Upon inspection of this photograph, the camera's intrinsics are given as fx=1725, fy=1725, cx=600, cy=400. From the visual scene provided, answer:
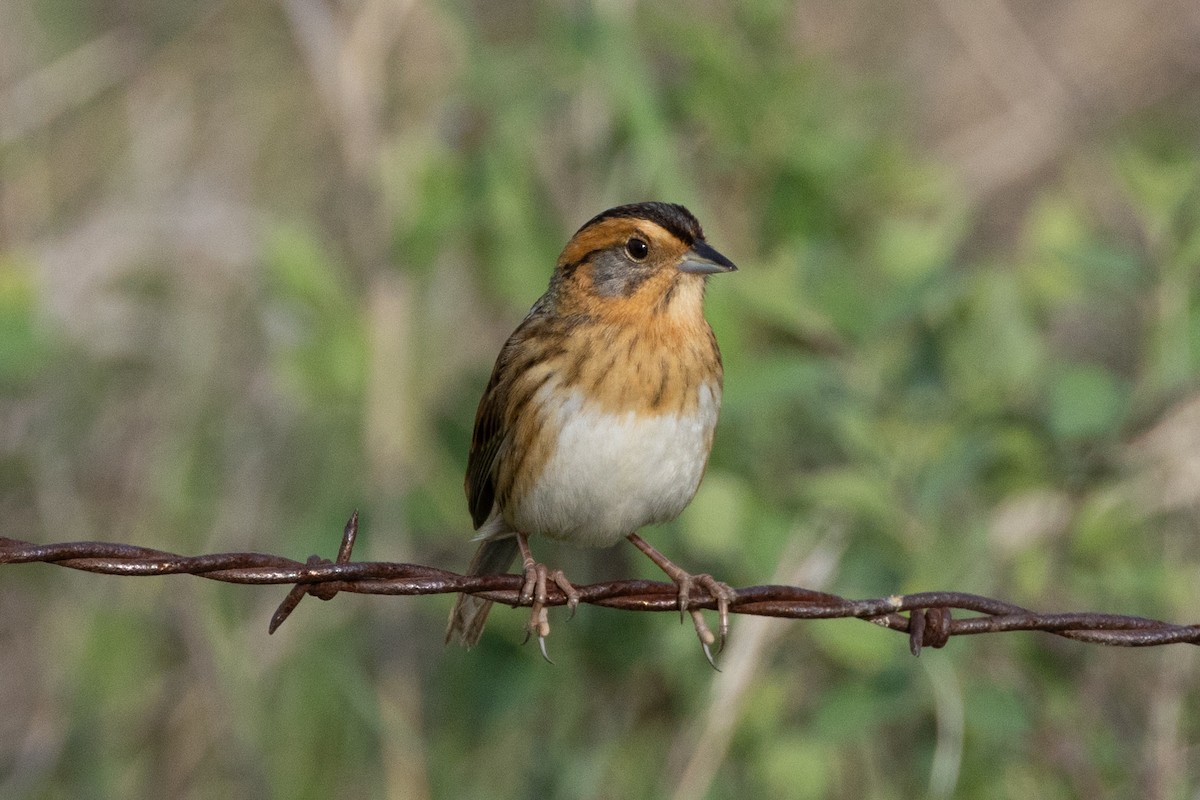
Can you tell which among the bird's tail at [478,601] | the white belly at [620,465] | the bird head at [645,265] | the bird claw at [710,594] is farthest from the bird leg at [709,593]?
Result: the bird head at [645,265]

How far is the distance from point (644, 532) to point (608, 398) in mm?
1394

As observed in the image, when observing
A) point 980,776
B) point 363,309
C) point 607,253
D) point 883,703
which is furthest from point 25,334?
point 980,776

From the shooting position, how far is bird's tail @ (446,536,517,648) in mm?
4324

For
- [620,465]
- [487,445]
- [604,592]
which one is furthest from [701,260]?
[604,592]

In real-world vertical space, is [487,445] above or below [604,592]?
above

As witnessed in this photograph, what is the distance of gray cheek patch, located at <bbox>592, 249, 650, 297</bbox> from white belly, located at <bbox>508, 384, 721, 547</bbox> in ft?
0.99

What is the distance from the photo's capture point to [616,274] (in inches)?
166

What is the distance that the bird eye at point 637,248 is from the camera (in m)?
4.22

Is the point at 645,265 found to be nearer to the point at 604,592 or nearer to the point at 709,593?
the point at 709,593

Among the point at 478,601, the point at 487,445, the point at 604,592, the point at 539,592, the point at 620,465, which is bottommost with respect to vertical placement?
the point at 604,592

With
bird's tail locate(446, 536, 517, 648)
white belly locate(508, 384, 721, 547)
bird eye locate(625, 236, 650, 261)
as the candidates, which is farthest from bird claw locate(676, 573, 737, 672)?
bird eye locate(625, 236, 650, 261)

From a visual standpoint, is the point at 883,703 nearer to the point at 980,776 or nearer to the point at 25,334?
the point at 980,776

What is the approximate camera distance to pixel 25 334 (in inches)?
203

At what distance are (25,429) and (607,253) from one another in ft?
9.20
